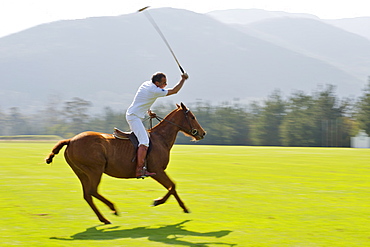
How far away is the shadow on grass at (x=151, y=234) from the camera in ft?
26.1

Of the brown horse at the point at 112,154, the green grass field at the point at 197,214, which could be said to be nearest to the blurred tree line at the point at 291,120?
the green grass field at the point at 197,214

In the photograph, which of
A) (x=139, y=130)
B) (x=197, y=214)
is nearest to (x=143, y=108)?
(x=139, y=130)

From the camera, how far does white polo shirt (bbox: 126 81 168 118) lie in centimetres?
971

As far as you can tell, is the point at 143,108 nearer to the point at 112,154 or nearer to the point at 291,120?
the point at 112,154

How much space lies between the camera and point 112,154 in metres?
9.54

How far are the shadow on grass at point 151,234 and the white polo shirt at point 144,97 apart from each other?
207cm

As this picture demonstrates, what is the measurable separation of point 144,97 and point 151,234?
2507 millimetres

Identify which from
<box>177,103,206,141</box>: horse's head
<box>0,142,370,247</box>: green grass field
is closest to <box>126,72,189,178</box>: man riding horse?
<box>177,103,206,141</box>: horse's head

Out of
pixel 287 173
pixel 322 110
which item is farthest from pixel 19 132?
pixel 287 173

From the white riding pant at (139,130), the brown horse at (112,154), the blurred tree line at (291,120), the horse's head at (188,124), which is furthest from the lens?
the blurred tree line at (291,120)

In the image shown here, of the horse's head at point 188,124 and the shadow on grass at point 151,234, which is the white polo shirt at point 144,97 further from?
the shadow on grass at point 151,234

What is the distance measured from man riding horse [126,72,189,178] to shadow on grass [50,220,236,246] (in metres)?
1.27

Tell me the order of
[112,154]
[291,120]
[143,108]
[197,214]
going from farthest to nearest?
[291,120] < [197,214] < [143,108] < [112,154]

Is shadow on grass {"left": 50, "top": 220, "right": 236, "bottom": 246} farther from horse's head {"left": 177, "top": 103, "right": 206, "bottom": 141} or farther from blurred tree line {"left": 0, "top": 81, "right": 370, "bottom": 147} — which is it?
blurred tree line {"left": 0, "top": 81, "right": 370, "bottom": 147}
